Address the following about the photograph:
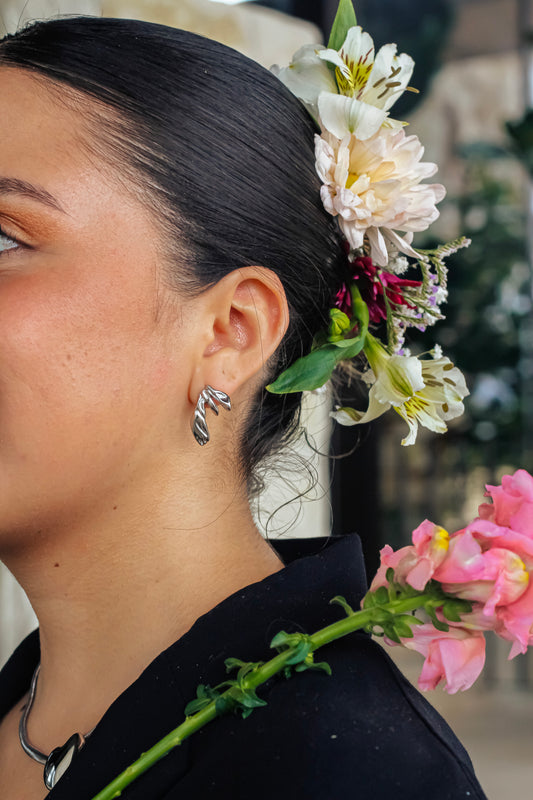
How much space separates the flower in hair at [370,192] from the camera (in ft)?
3.37

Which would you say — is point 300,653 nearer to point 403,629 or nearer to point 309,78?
point 403,629

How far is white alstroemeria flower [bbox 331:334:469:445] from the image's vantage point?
1.04 metres

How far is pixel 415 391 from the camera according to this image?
1.05 metres

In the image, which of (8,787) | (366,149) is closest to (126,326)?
(366,149)

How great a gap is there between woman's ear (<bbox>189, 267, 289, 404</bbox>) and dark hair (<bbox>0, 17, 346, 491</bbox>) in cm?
2

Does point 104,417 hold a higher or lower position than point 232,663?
higher

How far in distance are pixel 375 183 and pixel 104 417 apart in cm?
41

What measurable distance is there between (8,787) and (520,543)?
2.24ft

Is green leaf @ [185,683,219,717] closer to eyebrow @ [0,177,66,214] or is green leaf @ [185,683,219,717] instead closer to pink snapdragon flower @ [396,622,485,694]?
pink snapdragon flower @ [396,622,485,694]

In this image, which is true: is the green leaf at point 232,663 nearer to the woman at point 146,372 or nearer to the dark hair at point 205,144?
the woman at point 146,372

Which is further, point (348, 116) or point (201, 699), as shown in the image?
point (348, 116)

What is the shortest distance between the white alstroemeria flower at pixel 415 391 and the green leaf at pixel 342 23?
35 cm

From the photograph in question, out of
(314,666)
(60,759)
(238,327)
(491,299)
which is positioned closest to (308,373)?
(238,327)

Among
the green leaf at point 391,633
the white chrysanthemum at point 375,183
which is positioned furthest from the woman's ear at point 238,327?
the green leaf at point 391,633
